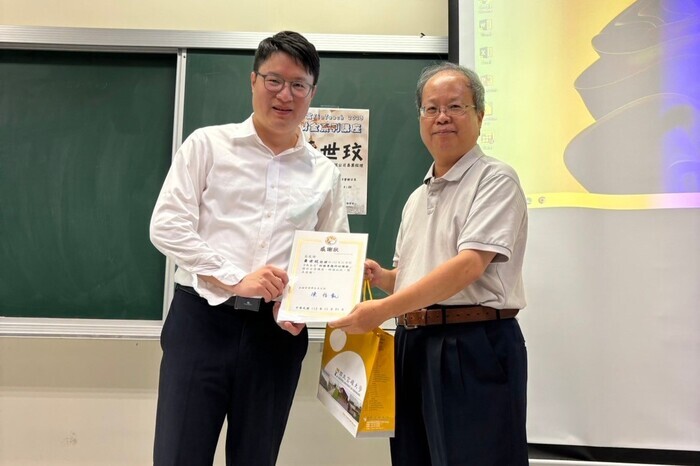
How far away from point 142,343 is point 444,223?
4.90 ft

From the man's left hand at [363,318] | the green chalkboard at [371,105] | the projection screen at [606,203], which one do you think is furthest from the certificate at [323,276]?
the projection screen at [606,203]

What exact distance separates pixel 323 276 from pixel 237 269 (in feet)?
0.72

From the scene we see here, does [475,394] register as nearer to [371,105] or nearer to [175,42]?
[371,105]

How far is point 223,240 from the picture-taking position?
120 centimetres

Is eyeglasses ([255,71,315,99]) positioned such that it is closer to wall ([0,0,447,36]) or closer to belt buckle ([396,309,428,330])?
belt buckle ([396,309,428,330])

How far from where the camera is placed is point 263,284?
1092 mm

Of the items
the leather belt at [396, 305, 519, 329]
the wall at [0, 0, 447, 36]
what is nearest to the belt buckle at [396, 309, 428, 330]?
the leather belt at [396, 305, 519, 329]

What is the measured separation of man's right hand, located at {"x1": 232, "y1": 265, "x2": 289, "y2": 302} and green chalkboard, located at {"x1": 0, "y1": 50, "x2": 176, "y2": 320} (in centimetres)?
104

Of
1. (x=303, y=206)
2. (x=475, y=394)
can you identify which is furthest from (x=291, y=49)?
(x=475, y=394)

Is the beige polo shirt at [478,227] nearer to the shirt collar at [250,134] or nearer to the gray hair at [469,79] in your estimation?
the gray hair at [469,79]

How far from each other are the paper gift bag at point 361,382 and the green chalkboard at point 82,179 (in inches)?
42.2

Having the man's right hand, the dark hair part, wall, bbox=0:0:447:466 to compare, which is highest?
the dark hair part

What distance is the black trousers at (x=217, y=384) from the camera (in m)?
1.13

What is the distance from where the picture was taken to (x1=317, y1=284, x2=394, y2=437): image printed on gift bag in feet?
3.63
